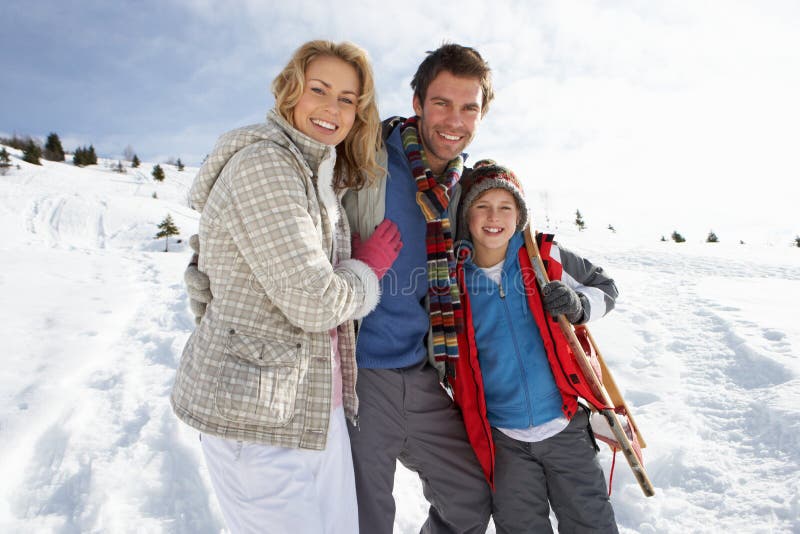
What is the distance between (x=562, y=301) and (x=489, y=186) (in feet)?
2.35

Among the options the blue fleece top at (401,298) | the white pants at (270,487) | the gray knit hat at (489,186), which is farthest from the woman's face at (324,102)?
the white pants at (270,487)

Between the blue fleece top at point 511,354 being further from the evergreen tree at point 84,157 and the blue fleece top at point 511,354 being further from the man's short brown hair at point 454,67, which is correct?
the evergreen tree at point 84,157

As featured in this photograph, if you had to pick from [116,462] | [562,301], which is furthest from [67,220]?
[562,301]

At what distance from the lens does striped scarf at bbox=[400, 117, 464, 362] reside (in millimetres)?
2295

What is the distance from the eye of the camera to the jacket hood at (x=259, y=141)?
1583 millimetres

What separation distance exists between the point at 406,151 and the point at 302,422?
1.54 meters

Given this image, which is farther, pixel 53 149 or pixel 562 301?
pixel 53 149

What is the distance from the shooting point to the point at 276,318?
1.55 metres

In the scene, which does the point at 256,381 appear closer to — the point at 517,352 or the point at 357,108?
the point at 357,108

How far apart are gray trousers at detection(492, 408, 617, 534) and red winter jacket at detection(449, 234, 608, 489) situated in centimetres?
10

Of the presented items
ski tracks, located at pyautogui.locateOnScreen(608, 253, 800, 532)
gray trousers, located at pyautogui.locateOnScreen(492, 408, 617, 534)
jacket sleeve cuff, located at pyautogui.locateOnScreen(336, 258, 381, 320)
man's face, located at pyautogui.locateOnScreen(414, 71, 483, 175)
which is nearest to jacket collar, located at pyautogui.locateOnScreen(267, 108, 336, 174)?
jacket sleeve cuff, located at pyautogui.locateOnScreen(336, 258, 381, 320)

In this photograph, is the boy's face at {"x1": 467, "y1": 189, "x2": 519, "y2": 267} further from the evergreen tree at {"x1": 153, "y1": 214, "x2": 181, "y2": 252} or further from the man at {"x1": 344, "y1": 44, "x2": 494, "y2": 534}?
the evergreen tree at {"x1": 153, "y1": 214, "x2": 181, "y2": 252}

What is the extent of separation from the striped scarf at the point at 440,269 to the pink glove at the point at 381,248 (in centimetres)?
25

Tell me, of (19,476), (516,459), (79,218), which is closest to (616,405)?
(516,459)
